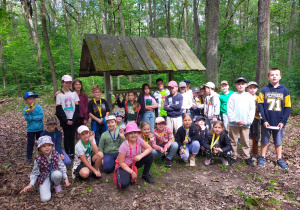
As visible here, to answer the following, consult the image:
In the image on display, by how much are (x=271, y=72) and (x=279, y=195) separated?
239 centimetres

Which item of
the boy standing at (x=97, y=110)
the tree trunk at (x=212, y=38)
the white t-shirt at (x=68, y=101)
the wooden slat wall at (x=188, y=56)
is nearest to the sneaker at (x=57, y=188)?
the white t-shirt at (x=68, y=101)

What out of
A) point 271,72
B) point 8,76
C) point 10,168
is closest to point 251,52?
point 271,72

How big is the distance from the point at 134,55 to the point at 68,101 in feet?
7.72

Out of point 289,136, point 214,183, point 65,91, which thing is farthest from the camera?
point 289,136

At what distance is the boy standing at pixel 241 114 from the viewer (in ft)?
14.2

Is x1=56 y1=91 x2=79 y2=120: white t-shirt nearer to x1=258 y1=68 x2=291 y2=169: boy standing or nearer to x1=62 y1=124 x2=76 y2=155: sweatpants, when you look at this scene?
x1=62 y1=124 x2=76 y2=155: sweatpants

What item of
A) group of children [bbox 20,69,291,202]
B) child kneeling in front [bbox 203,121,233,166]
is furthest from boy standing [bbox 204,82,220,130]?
child kneeling in front [bbox 203,121,233,166]

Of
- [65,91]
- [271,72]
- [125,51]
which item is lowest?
[65,91]

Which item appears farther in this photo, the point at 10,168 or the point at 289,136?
the point at 289,136

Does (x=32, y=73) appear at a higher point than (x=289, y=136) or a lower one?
higher

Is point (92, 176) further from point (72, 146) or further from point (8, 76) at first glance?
point (8, 76)

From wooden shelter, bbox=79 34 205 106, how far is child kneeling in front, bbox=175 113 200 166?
6.22 feet

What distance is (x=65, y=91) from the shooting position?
4512mm

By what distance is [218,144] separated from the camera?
4375 millimetres
